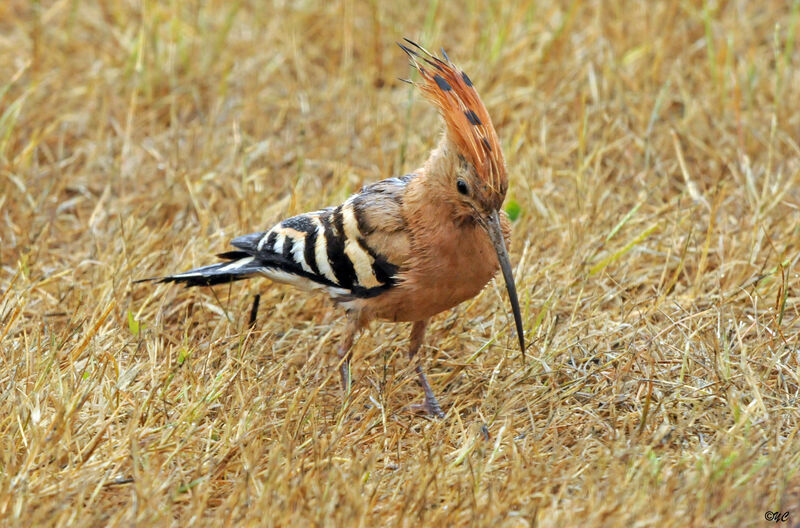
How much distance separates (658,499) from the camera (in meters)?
2.67

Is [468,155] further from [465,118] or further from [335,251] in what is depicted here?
[335,251]

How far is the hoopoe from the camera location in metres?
3.28

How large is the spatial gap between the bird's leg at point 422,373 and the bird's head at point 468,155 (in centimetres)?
41

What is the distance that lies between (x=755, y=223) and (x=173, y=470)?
2788mm

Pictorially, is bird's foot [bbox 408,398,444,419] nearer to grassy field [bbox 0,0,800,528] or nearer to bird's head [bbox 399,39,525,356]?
grassy field [bbox 0,0,800,528]

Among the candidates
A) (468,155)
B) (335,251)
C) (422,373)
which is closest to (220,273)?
(335,251)

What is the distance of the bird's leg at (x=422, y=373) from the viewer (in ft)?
11.6

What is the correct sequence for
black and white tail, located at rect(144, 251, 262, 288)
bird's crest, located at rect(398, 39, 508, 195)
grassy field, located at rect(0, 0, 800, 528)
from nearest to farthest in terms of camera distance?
Result: grassy field, located at rect(0, 0, 800, 528), bird's crest, located at rect(398, 39, 508, 195), black and white tail, located at rect(144, 251, 262, 288)

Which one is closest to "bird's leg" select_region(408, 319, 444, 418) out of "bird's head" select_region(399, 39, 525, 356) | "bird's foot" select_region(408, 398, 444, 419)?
"bird's foot" select_region(408, 398, 444, 419)

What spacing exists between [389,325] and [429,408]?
647 mm

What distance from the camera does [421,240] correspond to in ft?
11.1

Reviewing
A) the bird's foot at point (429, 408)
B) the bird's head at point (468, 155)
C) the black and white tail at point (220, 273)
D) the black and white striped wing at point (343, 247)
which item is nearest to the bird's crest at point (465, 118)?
the bird's head at point (468, 155)

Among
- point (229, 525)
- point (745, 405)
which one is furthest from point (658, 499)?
point (229, 525)

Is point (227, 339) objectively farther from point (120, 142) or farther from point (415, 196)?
point (120, 142)
